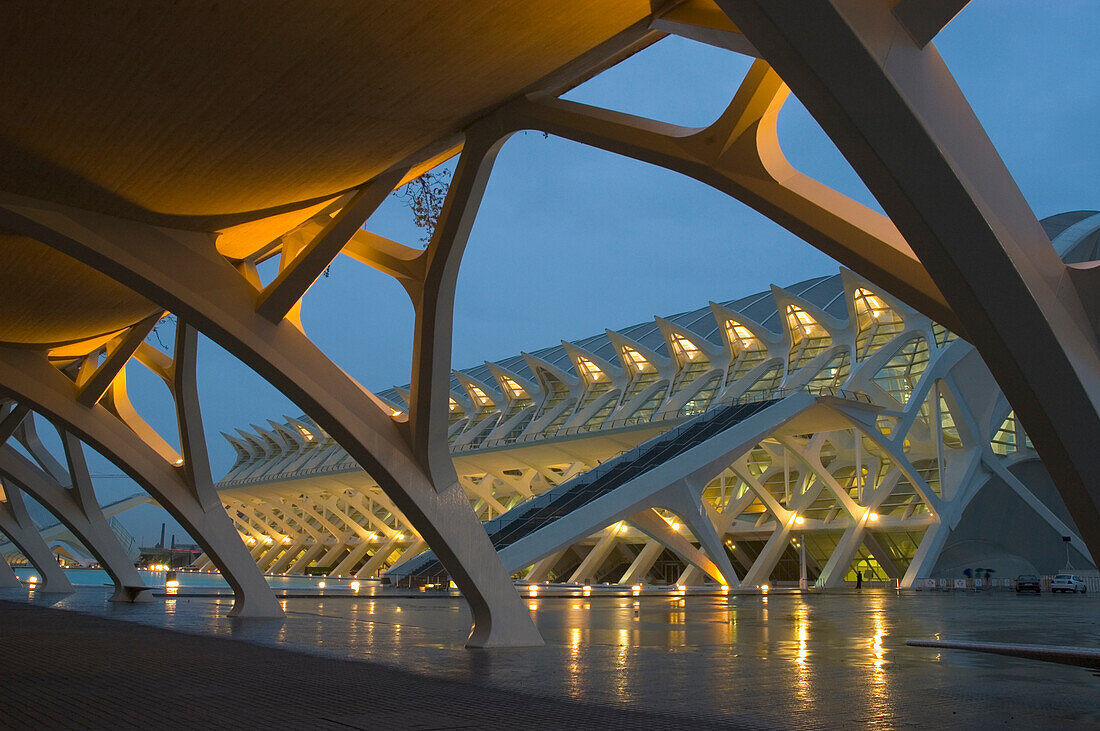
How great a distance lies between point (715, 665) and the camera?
9.91m

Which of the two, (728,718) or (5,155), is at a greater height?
(5,155)

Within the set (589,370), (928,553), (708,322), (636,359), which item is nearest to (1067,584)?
(928,553)

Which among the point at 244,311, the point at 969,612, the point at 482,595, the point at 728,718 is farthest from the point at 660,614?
the point at 728,718

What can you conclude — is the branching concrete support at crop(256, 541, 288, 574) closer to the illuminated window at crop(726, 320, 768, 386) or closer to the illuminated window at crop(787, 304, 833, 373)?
the illuminated window at crop(726, 320, 768, 386)

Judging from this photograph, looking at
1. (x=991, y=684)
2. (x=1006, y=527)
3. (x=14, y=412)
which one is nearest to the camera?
(x=991, y=684)

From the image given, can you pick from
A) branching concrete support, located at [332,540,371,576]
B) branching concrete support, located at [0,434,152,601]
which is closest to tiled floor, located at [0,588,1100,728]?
branching concrete support, located at [0,434,152,601]

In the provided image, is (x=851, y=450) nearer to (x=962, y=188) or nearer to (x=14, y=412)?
(x=14, y=412)

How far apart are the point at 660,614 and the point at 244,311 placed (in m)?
11.8

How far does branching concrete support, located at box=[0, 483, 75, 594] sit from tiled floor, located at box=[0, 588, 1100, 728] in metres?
9.95

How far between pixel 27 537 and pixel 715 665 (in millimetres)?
26371

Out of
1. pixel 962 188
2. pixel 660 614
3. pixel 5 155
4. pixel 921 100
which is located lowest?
pixel 660 614

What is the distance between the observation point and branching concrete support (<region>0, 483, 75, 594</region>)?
2852cm

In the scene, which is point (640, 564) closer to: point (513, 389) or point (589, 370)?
point (589, 370)

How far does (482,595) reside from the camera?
11.9 m
